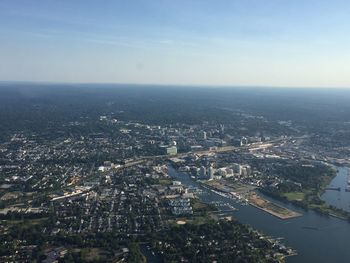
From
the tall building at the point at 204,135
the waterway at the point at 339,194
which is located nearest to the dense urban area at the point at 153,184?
the tall building at the point at 204,135

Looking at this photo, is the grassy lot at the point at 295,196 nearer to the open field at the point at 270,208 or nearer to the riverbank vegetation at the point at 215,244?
the open field at the point at 270,208

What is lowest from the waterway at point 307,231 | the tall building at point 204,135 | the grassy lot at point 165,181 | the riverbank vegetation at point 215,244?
the tall building at point 204,135

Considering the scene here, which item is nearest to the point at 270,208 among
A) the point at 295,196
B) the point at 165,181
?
the point at 295,196

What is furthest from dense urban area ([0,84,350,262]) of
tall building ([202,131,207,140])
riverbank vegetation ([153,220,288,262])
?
tall building ([202,131,207,140])

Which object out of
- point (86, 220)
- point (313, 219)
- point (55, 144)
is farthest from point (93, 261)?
point (55, 144)

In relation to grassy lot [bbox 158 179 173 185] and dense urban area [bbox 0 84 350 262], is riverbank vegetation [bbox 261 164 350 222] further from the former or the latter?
grassy lot [bbox 158 179 173 185]

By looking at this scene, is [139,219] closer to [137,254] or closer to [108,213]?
[108,213]
